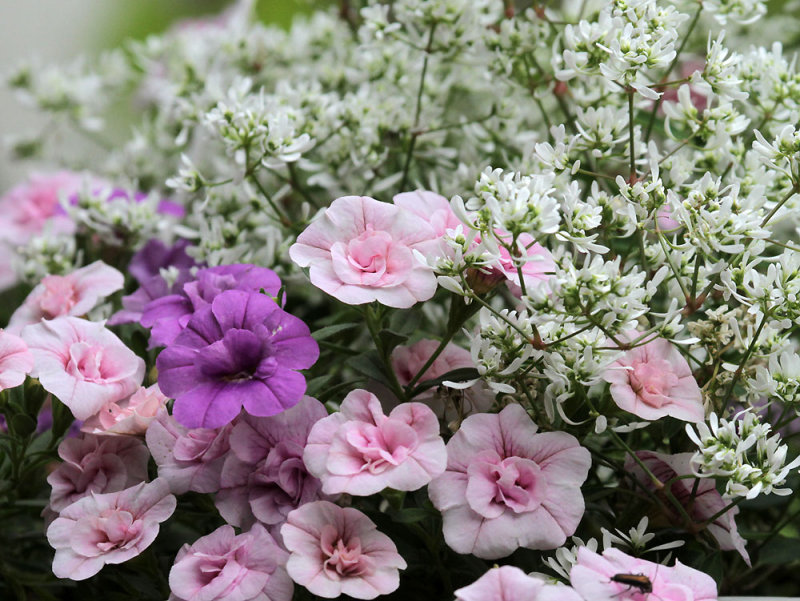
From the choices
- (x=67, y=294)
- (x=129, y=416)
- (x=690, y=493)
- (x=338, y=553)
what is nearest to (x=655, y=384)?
(x=690, y=493)

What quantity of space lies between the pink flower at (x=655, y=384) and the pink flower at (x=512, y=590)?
0.35 feet

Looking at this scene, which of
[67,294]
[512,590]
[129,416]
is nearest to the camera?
[512,590]

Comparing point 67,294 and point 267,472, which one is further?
point 67,294

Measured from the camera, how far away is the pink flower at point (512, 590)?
0.41 metres

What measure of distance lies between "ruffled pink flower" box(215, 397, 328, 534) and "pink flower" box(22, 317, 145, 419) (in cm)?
9

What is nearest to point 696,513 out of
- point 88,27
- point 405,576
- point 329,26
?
point 405,576

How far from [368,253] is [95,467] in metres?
0.22

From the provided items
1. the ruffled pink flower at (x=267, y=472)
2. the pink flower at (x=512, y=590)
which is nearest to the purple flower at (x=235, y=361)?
the ruffled pink flower at (x=267, y=472)

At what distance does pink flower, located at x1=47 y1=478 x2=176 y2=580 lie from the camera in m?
0.48

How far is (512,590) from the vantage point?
41cm

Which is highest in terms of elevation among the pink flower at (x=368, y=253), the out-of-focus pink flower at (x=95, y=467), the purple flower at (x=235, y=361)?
the pink flower at (x=368, y=253)

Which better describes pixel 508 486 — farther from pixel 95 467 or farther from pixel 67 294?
pixel 67 294

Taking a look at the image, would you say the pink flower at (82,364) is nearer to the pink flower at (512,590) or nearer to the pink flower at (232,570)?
the pink flower at (232,570)

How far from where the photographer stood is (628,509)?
54cm
